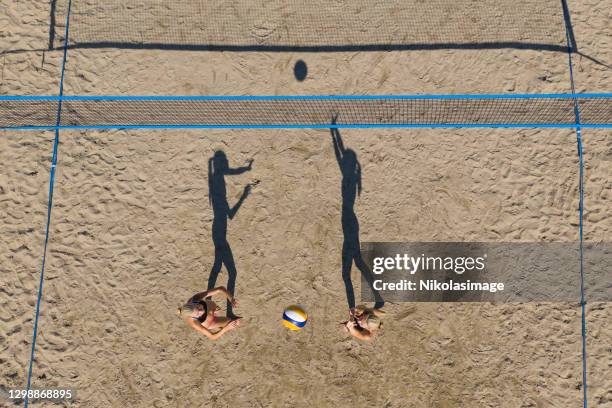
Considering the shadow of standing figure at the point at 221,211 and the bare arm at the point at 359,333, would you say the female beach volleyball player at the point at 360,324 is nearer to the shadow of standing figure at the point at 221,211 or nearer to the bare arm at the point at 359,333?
the bare arm at the point at 359,333

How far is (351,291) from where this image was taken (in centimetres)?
802

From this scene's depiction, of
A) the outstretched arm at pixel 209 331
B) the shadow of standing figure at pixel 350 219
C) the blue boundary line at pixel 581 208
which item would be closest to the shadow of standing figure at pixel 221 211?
the outstretched arm at pixel 209 331

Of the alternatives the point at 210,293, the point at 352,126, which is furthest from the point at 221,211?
the point at 352,126

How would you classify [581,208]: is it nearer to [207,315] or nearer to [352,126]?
[352,126]

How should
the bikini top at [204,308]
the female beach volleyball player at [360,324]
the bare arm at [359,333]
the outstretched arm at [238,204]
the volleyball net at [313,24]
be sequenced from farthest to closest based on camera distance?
1. the volleyball net at [313,24]
2. the outstretched arm at [238,204]
3. the bare arm at [359,333]
4. the female beach volleyball player at [360,324]
5. the bikini top at [204,308]

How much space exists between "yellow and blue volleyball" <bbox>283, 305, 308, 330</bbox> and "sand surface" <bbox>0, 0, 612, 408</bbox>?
75 cm

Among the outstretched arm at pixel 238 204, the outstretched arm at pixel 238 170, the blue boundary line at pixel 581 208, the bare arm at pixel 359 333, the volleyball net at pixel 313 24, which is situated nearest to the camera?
the bare arm at pixel 359 333

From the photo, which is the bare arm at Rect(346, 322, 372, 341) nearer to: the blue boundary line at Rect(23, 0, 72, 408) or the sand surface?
the sand surface

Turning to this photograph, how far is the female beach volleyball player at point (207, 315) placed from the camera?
6.66 m

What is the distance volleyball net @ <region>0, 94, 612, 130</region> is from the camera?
865cm

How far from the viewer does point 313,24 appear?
9203 millimetres

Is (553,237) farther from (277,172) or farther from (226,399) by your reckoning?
(226,399)

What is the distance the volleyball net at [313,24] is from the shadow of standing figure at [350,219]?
2245 millimetres

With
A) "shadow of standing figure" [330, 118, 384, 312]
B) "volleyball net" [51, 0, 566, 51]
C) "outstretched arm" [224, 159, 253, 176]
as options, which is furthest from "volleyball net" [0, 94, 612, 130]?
"volleyball net" [51, 0, 566, 51]
